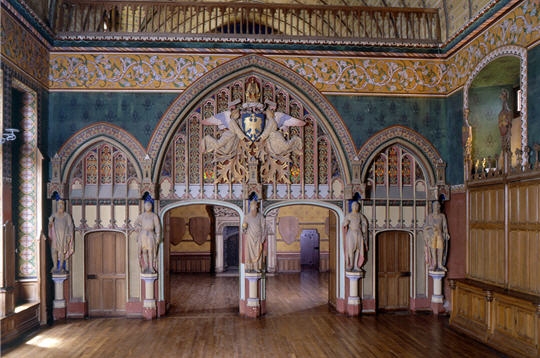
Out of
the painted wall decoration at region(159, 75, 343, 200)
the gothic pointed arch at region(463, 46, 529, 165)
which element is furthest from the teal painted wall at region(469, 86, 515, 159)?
the painted wall decoration at region(159, 75, 343, 200)

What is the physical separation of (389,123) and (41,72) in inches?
330

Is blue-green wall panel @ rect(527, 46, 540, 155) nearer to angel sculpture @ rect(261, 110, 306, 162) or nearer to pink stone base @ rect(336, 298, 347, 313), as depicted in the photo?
angel sculpture @ rect(261, 110, 306, 162)

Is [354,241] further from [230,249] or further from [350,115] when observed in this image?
[230,249]

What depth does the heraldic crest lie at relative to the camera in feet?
39.1

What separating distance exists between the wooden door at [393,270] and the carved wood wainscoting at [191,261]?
952 cm

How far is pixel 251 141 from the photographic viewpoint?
12.0 metres

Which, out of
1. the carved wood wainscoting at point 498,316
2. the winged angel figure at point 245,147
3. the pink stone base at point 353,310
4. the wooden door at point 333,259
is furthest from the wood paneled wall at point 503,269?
the winged angel figure at point 245,147

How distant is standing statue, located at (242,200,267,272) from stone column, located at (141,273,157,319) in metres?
2.30

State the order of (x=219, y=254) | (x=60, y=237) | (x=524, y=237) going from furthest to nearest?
(x=219, y=254), (x=60, y=237), (x=524, y=237)

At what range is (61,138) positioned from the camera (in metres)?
11.5

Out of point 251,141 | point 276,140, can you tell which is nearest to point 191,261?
point 251,141

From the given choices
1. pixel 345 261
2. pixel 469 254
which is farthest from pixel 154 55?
pixel 469 254

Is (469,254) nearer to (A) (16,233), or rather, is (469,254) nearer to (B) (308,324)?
(B) (308,324)

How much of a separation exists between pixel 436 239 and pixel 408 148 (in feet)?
7.74
